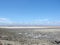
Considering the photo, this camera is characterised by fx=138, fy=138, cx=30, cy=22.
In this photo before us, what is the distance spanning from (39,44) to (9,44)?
4810 millimetres

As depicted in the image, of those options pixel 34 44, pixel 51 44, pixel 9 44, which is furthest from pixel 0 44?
pixel 51 44

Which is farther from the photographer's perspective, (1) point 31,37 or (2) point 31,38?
(1) point 31,37

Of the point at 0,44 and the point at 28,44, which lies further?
the point at 28,44

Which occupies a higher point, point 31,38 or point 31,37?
point 31,37

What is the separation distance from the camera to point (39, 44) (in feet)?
68.6

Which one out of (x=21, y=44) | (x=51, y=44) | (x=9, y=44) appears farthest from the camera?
(x=51, y=44)

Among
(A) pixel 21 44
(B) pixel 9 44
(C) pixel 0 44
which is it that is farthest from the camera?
(A) pixel 21 44

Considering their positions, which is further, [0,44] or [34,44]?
[34,44]

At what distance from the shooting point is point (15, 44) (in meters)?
19.4

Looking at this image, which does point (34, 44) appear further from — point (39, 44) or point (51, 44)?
point (51, 44)

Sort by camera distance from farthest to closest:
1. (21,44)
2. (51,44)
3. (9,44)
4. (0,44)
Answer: (51,44)
(21,44)
(9,44)
(0,44)

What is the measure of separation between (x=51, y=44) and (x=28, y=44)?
3.87 meters

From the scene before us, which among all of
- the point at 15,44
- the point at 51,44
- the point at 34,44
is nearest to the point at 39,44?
the point at 34,44

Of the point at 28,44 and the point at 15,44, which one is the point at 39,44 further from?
the point at 15,44
